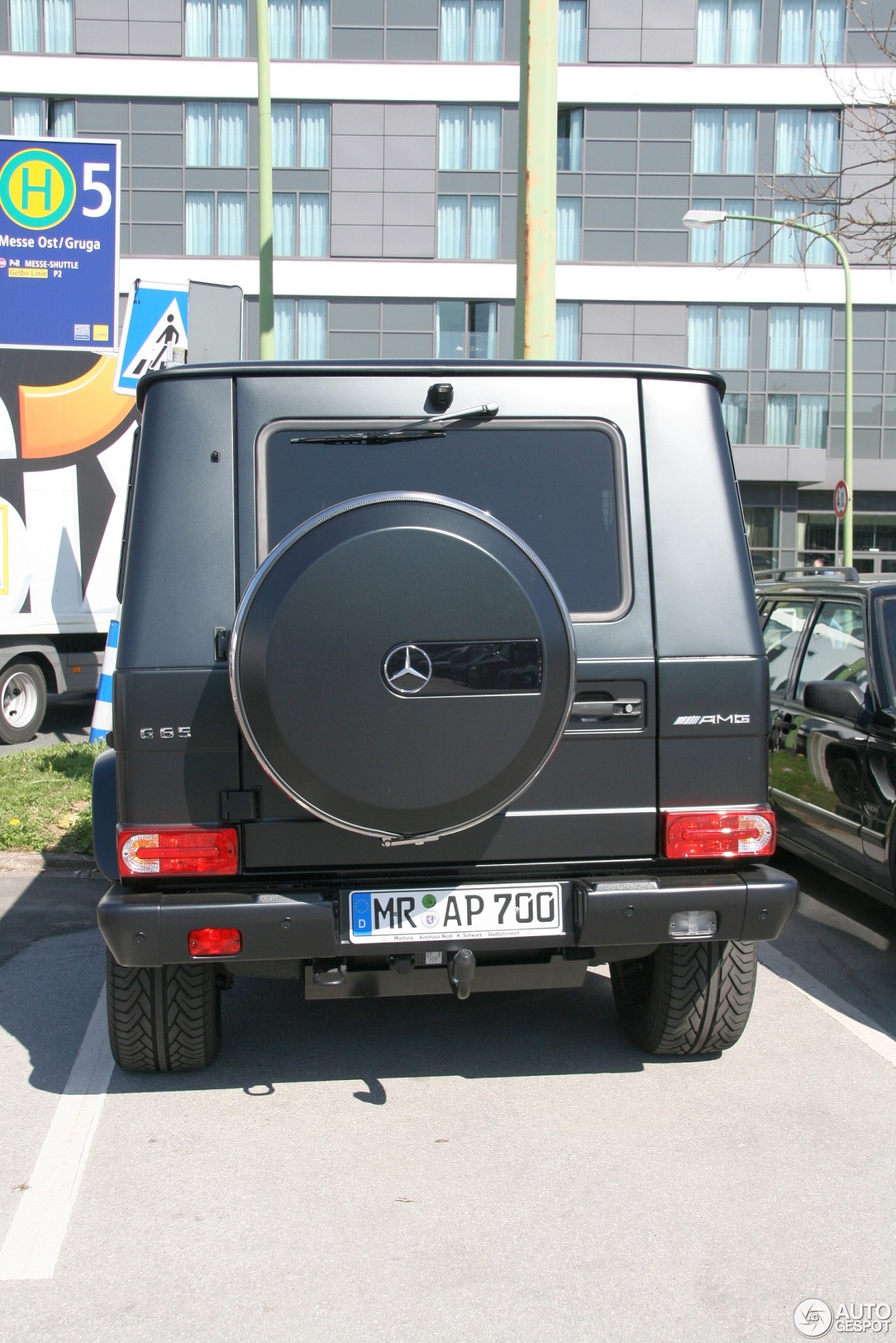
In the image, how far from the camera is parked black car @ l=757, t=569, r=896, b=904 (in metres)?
5.46

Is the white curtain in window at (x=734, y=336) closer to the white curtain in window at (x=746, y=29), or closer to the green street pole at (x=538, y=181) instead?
the white curtain in window at (x=746, y=29)

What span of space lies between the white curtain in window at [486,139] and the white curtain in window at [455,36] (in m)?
1.31

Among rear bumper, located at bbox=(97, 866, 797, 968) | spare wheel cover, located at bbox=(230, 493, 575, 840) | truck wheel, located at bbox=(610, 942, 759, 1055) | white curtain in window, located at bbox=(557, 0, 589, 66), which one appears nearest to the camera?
spare wheel cover, located at bbox=(230, 493, 575, 840)

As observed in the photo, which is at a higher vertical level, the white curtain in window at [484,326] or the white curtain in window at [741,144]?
the white curtain in window at [741,144]

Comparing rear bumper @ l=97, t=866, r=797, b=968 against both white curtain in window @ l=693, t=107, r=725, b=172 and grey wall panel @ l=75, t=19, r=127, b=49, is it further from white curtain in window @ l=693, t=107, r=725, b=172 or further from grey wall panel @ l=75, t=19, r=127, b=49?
grey wall panel @ l=75, t=19, r=127, b=49

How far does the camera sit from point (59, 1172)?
341 cm

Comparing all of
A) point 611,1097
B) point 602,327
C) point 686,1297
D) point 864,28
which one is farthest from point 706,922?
point 602,327

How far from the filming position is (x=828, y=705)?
518cm

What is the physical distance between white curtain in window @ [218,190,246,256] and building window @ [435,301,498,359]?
16.6ft

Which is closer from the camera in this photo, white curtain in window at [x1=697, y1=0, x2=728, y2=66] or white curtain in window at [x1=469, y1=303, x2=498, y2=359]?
white curtain in window at [x1=697, y1=0, x2=728, y2=66]

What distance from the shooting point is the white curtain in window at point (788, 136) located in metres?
28.8

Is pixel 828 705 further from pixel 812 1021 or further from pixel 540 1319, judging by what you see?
pixel 540 1319

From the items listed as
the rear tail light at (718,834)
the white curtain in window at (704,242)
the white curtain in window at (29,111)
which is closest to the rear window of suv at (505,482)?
the rear tail light at (718,834)

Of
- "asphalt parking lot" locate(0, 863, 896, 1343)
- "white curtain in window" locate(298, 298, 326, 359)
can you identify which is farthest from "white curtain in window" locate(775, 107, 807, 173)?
"asphalt parking lot" locate(0, 863, 896, 1343)
